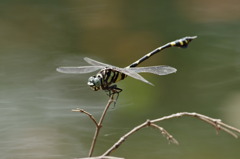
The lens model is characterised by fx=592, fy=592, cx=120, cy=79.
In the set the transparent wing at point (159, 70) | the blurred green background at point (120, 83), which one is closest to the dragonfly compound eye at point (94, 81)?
the transparent wing at point (159, 70)

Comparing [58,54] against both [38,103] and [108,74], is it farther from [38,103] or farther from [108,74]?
[108,74]

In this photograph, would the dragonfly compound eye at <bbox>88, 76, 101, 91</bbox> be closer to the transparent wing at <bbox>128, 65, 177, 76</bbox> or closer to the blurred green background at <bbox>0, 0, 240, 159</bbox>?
the transparent wing at <bbox>128, 65, 177, 76</bbox>

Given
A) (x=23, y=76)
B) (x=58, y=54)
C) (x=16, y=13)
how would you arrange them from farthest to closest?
(x=16, y=13) → (x=58, y=54) → (x=23, y=76)

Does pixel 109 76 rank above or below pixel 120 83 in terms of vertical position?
above

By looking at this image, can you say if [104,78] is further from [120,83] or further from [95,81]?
[120,83]

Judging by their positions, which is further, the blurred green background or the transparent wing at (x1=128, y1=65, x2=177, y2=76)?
the blurred green background

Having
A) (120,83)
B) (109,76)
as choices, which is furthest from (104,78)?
(120,83)

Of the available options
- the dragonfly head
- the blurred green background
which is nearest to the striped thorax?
the dragonfly head

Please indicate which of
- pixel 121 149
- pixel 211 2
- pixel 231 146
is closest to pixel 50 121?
pixel 121 149

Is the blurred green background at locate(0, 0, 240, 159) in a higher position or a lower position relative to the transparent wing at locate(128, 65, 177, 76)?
lower
